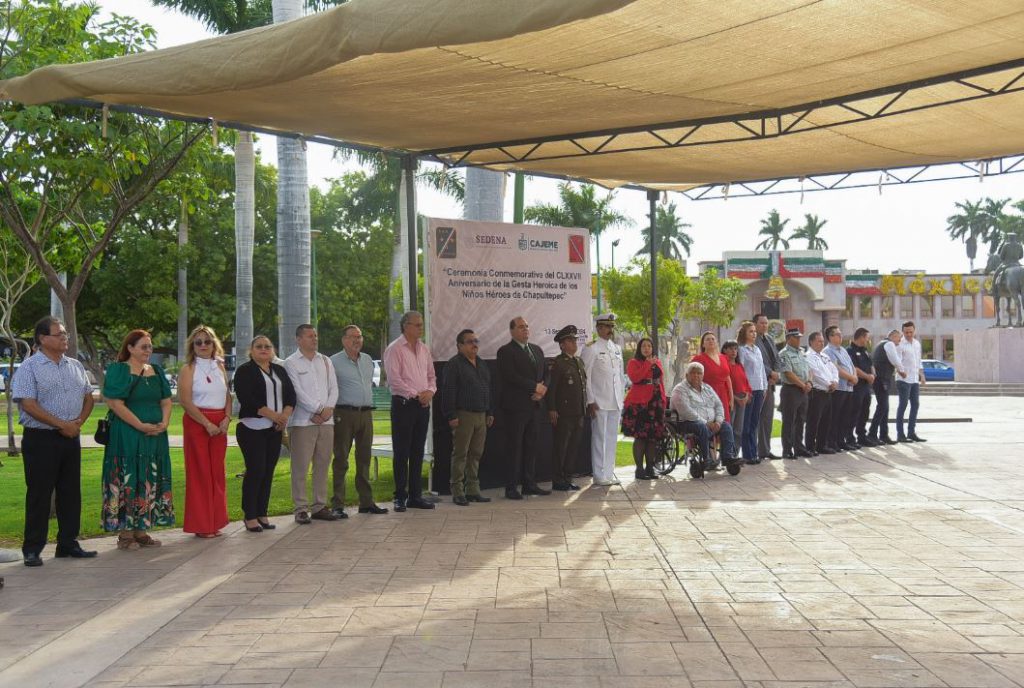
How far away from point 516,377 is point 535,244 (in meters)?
1.85

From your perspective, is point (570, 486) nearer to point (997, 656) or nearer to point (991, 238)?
point (997, 656)

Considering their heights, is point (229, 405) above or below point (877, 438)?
above

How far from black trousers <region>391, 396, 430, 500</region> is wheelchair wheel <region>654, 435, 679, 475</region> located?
334cm

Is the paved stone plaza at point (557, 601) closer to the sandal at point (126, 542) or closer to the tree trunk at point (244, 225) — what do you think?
the sandal at point (126, 542)

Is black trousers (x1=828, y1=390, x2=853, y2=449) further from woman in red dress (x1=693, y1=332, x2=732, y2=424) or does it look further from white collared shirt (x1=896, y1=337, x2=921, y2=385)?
woman in red dress (x1=693, y1=332, x2=732, y2=424)

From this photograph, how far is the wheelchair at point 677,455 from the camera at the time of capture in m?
12.5

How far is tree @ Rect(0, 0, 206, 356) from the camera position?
9.84 metres

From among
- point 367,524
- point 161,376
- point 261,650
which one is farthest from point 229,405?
point 261,650

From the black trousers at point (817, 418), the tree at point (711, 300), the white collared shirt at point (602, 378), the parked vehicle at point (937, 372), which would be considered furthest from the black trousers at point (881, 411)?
the parked vehicle at point (937, 372)

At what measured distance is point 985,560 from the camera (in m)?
7.56

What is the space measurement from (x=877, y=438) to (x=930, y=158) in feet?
17.9

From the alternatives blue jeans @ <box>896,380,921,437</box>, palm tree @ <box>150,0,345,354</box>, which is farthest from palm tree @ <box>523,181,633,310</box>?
blue jeans @ <box>896,380,921,437</box>

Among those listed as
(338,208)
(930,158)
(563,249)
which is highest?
(338,208)

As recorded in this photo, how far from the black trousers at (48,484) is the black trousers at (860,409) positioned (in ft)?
36.2
